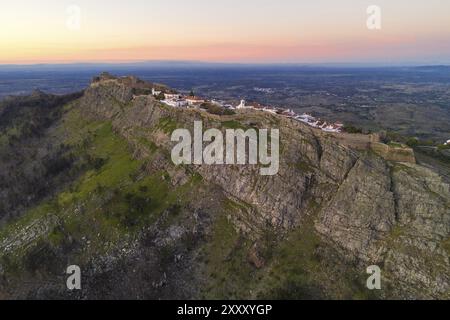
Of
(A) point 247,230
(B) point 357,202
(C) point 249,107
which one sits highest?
(C) point 249,107

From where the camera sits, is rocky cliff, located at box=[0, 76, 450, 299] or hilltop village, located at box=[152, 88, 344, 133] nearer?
rocky cliff, located at box=[0, 76, 450, 299]

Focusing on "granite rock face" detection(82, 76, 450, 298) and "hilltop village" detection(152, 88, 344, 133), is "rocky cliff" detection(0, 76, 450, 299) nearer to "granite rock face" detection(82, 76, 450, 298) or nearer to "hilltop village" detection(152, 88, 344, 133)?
"granite rock face" detection(82, 76, 450, 298)

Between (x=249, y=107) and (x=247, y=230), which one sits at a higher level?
(x=249, y=107)

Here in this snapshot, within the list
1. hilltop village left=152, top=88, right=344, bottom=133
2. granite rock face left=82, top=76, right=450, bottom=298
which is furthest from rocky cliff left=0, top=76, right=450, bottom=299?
hilltop village left=152, top=88, right=344, bottom=133

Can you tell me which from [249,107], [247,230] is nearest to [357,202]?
[247,230]

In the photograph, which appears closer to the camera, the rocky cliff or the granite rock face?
the granite rock face

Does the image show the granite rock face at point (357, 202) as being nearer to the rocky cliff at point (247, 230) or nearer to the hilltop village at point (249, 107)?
the rocky cliff at point (247, 230)

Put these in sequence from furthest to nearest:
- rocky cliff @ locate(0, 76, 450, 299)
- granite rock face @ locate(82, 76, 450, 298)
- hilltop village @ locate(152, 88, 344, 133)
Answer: hilltop village @ locate(152, 88, 344, 133)
rocky cliff @ locate(0, 76, 450, 299)
granite rock face @ locate(82, 76, 450, 298)

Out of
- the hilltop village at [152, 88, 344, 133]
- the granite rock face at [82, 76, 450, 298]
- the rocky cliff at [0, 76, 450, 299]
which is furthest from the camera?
the hilltop village at [152, 88, 344, 133]

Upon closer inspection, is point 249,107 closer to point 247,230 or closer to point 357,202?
point 247,230

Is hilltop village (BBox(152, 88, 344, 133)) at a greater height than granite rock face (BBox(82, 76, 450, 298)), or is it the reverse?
hilltop village (BBox(152, 88, 344, 133))
